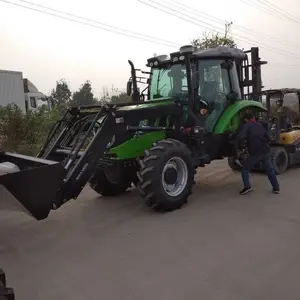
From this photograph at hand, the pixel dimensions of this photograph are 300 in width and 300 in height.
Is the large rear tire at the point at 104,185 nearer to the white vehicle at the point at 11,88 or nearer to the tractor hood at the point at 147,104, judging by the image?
the tractor hood at the point at 147,104

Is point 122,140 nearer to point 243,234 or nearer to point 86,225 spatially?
point 86,225

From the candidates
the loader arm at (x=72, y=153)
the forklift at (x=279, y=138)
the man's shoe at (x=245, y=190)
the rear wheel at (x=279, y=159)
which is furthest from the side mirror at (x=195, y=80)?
the rear wheel at (x=279, y=159)

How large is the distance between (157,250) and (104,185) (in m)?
2.64

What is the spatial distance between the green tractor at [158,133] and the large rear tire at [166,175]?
0.02 metres

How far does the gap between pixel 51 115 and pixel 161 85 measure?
5700 mm

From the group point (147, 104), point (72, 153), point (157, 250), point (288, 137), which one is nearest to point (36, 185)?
point (72, 153)

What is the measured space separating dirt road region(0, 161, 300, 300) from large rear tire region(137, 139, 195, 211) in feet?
0.73

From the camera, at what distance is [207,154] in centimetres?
701

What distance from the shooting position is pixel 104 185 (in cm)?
683

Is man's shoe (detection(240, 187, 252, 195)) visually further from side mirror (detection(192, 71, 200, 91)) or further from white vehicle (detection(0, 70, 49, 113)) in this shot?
white vehicle (detection(0, 70, 49, 113))

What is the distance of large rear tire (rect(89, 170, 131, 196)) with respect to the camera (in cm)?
671

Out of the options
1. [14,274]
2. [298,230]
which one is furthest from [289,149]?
[14,274]

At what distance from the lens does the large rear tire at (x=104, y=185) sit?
671 centimetres

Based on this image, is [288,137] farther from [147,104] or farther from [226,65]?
[147,104]
